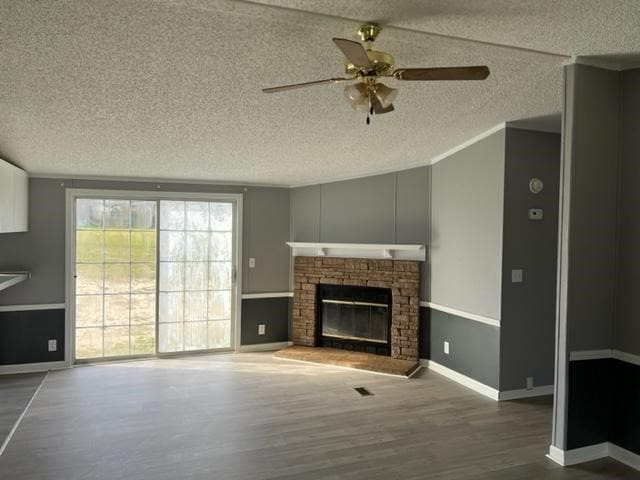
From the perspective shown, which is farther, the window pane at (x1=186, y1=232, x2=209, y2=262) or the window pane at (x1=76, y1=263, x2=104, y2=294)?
the window pane at (x1=186, y1=232, x2=209, y2=262)

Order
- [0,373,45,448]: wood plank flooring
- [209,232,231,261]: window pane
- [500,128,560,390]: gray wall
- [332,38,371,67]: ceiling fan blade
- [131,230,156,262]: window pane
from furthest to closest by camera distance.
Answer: [209,232,231,261]: window pane → [131,230,156,262]: window pane → [500,128,560,390]: gray wall → [0,373,45,448]: wood plank flooring → [332,38,371,67]: ceiling fan blade

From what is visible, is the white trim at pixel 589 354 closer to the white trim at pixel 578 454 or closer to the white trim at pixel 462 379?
the white trim at pixel 578 454

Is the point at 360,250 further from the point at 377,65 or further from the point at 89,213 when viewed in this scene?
the point at 377,65

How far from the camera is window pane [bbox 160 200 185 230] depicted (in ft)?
18.1

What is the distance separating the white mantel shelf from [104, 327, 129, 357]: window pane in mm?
2330

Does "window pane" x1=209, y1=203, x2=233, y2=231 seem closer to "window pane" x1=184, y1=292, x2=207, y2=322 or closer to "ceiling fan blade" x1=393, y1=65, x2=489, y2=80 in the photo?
"window pane" x1=184, y1=292, x2=207, y2=322

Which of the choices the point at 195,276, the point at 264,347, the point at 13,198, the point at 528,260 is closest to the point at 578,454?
the point at 528,260

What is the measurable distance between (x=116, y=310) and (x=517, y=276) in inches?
176

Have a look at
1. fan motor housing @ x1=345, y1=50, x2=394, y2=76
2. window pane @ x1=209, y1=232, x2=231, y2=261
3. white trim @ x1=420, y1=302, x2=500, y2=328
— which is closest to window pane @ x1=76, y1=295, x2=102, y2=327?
window pane @ x1=209, y1=232, x2=231, y2=261

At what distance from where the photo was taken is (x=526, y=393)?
418 centimetres

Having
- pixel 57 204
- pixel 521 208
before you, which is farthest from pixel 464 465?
pixel 57 204

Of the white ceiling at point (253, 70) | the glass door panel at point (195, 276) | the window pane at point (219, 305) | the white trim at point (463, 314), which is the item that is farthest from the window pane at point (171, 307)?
the white trim at point (463, 314)

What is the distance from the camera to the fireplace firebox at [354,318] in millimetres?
5438

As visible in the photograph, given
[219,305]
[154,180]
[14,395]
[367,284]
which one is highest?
[154,180]
